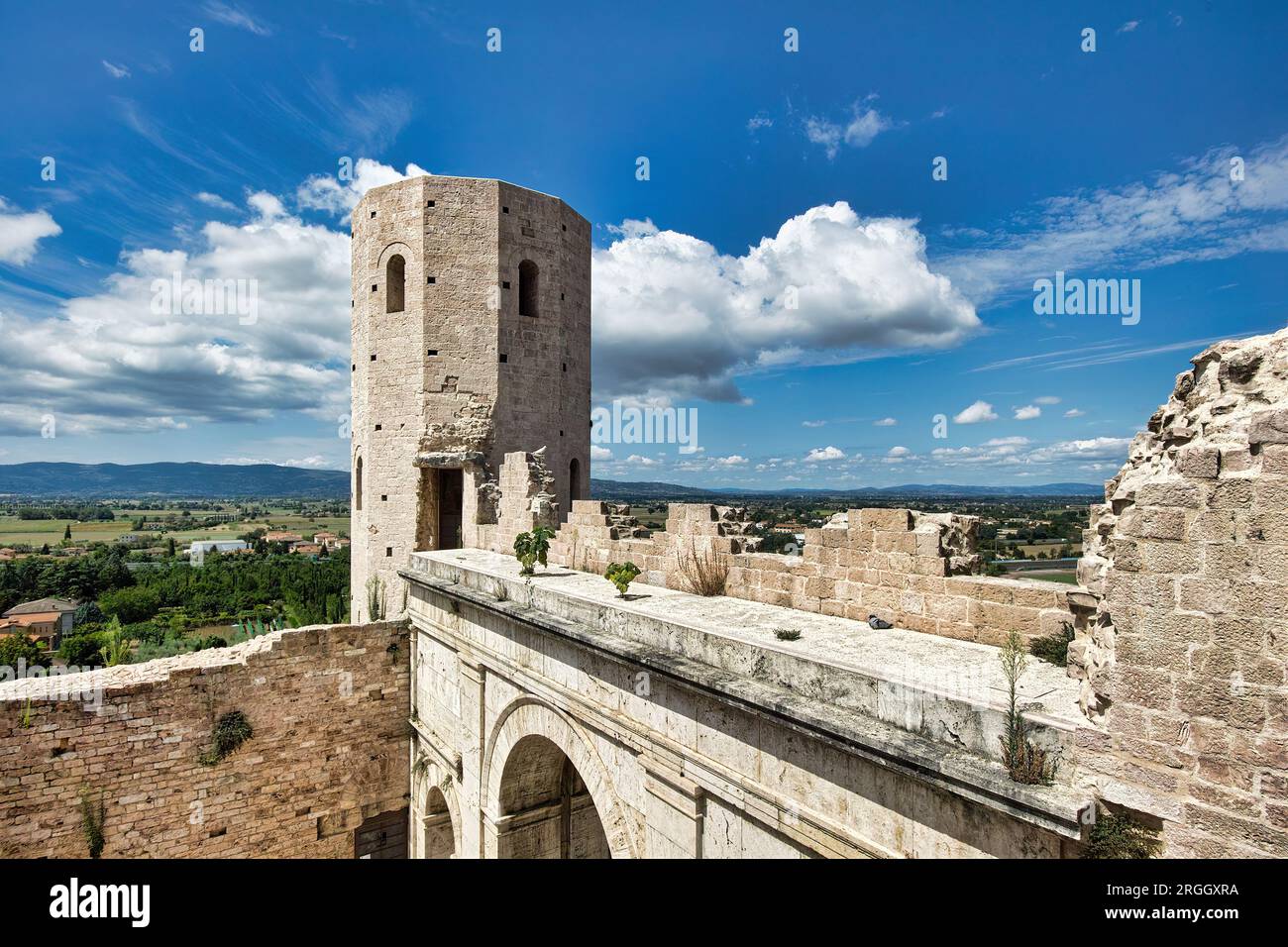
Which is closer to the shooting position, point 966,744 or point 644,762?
point 966,744

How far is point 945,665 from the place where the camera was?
408 centimetres

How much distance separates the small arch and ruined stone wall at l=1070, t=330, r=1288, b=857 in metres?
12.4

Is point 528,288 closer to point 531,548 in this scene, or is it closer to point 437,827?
point 531,548

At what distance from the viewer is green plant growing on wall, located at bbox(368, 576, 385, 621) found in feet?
42.9

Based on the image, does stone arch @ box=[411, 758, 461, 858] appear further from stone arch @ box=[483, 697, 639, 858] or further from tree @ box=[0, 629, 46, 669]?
tree @ box=[0, 629, 46, 669]

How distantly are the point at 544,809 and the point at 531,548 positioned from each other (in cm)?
345

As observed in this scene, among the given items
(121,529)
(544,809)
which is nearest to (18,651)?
(544,809)

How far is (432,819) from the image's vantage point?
10453 millimetres

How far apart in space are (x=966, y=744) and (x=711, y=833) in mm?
2320

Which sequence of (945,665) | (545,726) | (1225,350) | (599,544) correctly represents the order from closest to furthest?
1. (1225,350)
2. (945,665)
3. (545,726)
4. (599,544)

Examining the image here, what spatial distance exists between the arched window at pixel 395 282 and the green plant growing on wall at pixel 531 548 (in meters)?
7.34

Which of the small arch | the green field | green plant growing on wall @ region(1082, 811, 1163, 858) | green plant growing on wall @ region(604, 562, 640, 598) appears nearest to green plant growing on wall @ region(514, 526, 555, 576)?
green plant growing on wall @ region(604, 562, 640, 598)
